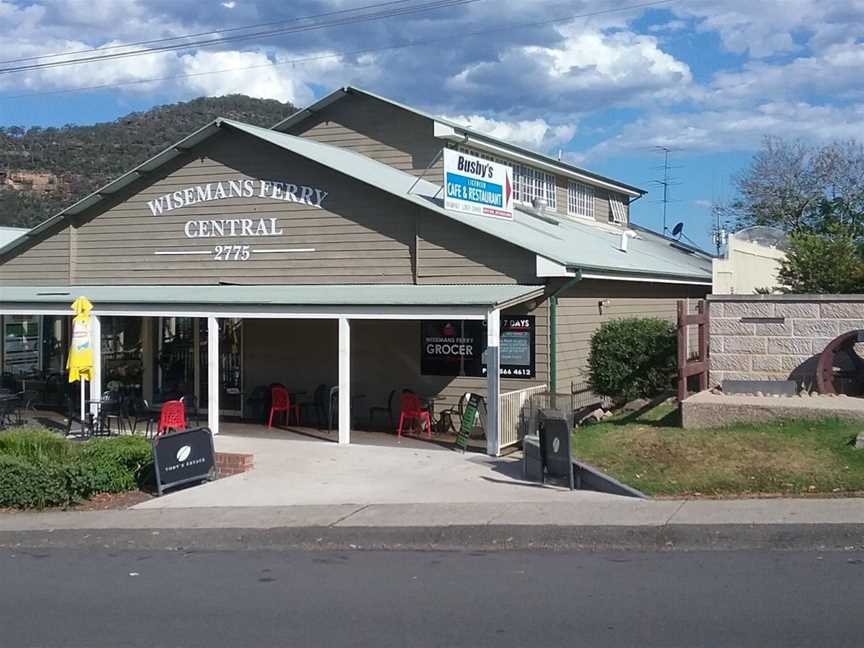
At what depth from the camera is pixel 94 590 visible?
841cm

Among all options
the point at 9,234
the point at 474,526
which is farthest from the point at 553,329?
the point at 9,234

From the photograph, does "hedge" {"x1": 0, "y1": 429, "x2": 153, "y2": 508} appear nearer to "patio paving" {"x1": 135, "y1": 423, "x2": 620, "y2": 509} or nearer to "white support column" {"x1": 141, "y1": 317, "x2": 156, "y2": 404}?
"patio paving" {"x1": 135, "y1": 423, "x2": 620, "y2": 509}

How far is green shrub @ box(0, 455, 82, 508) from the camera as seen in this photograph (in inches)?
485

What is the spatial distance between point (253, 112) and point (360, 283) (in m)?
56.0

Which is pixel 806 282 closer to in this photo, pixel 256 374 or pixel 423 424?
pixel 423 424

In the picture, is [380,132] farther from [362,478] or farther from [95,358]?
[362,478]

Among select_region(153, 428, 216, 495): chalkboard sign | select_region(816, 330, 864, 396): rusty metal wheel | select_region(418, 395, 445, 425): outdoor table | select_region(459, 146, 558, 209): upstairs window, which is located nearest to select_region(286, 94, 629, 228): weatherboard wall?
select_region(459, 146, 558, 209): upstairs window

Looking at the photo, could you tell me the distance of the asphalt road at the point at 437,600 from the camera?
665 centimetres

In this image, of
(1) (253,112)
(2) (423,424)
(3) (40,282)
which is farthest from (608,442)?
(1) (253,112)

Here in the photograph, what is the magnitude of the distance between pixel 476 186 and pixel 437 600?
37.8ft

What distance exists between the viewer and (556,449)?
12.4 m

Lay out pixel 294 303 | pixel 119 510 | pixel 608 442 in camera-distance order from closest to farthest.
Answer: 1. pixel 119 510
2. pixel 608 442
3. pixel 294 303

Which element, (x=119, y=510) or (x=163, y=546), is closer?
(x=163, y=546)

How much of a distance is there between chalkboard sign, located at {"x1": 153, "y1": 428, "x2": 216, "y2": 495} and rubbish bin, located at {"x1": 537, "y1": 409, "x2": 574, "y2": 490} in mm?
4495
